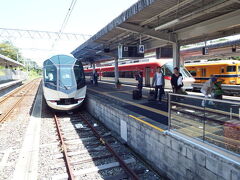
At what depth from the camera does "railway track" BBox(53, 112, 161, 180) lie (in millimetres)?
4766

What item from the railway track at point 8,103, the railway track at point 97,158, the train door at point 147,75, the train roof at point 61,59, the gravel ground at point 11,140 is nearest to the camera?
the railway track at point 97,158

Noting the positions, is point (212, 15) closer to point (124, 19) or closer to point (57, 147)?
point (124, 19)

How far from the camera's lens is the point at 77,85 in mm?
10180

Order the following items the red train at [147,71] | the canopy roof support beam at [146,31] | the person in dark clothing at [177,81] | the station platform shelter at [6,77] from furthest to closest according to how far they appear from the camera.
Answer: the station platform shelter at [6,77], the red train at [147,71], the canopy roof support beam at [146,31], the person in dark clothing at [177,81]

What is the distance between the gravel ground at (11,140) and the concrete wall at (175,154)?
3.67m

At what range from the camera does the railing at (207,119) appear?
3.42 m

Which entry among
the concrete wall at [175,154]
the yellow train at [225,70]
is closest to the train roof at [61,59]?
the concrete wall at [175,154]

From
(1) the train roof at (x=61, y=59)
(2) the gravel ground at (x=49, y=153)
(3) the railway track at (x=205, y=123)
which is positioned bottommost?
(2) the gravel ground at (x=49, y=153)

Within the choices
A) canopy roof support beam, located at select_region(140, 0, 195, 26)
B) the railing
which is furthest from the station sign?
the railing

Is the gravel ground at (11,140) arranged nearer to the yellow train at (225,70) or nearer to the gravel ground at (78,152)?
the gravel ground at (78,152)

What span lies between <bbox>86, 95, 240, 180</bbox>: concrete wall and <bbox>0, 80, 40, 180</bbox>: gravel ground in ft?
12.0

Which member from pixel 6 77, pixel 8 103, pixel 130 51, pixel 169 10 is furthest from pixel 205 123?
pixel 6 77

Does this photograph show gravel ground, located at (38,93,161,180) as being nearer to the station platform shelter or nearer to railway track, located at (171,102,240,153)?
railway track, located at (171,102,240,153)

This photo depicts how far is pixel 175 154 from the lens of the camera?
435cm
